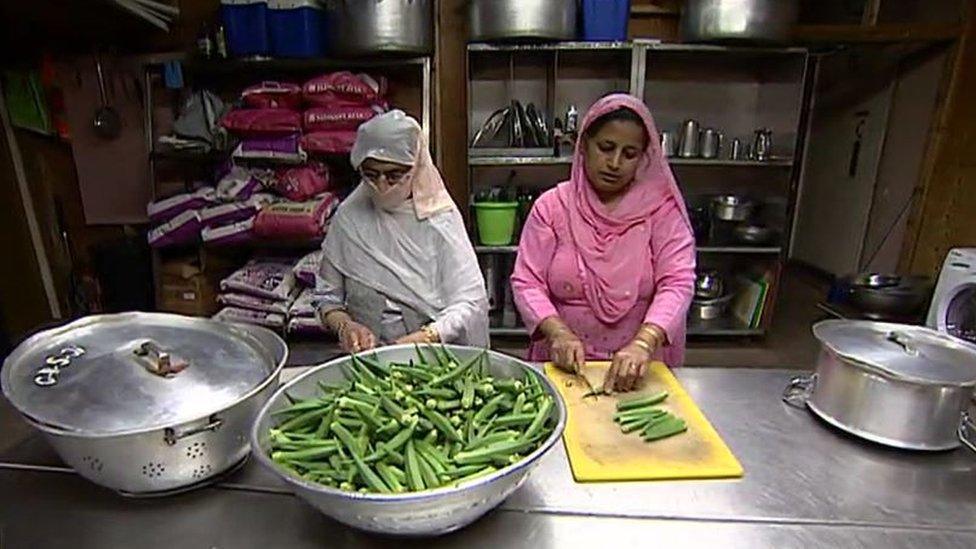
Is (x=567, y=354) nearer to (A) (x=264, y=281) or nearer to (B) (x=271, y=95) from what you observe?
Result: (A) (x=264, y=281)

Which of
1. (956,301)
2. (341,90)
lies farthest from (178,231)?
(956,301)

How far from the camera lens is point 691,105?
3482mm

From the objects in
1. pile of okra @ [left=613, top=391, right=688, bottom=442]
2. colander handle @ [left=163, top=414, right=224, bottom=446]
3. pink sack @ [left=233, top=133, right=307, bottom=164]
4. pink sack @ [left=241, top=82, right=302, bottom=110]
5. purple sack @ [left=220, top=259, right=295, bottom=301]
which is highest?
pink sack @ [left=241, top=82, right=302, bottom=110]

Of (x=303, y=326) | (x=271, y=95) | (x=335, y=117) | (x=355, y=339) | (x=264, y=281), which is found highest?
(x=271, y=95)

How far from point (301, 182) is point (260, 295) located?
0.64m

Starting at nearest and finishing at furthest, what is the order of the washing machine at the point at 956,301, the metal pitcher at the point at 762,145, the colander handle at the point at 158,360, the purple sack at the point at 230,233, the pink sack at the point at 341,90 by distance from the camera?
the colander handle at the point at 158,360, the washing machine at the point at 956,301, the pink sack at the point at 341,90, the purple sack at the point at 230,233, the metal pitcher at the point at 762,145

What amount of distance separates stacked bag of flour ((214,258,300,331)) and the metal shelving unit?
1.06m

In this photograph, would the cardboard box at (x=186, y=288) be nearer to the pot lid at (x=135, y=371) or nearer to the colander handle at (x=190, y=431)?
the pot lid at (x=135, y=371)

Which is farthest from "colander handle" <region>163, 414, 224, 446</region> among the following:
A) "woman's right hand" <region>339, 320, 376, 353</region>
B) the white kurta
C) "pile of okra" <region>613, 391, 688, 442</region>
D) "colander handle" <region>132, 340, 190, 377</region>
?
the white kurta

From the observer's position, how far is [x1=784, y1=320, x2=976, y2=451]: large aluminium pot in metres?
0.99

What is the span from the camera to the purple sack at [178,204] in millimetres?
3080

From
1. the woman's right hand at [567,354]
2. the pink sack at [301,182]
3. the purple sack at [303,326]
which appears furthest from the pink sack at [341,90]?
the woman's right hand at [567,354]

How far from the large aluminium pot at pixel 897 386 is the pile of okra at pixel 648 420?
0.29 m

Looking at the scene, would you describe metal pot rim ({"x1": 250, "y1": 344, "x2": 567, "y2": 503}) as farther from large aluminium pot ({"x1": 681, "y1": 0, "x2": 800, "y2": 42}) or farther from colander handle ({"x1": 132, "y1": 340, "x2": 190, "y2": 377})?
large aluminium pot ({"x1": 681, "y1": 0, "x2": 800, "y2": 42})
